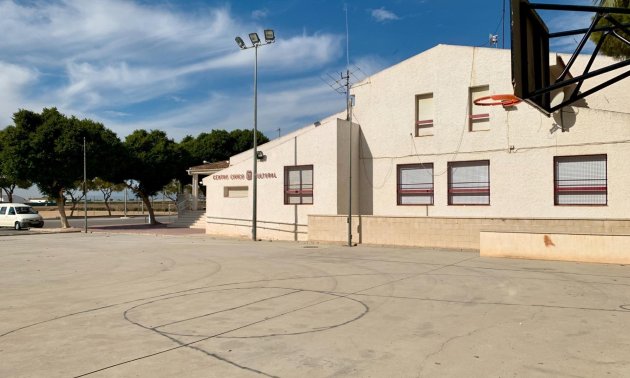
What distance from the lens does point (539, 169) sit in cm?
1925

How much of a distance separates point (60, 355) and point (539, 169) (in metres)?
18.1

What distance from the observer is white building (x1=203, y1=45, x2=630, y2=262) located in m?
18.1

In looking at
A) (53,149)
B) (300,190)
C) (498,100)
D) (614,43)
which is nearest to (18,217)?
(53,149)

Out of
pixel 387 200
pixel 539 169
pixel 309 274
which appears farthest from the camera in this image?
pixel 387 200

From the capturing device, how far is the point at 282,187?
82.7 ft

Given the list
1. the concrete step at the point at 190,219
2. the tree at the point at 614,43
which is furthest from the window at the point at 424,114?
the concrete step at the point at 190,219

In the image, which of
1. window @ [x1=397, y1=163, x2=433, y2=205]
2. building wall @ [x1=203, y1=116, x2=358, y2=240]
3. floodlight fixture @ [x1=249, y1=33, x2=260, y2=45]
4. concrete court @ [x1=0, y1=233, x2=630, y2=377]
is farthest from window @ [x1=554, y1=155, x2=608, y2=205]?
floodlight fixture @ [x1=249, y1=33, x2=260, y2=45]

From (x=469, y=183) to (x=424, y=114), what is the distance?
150 inches

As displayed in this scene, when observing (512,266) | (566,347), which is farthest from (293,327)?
(512,266)

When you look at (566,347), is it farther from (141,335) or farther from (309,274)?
(309,274)

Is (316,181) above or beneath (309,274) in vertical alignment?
above

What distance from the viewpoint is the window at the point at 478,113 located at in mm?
20781

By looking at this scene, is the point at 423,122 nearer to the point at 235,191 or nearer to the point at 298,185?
the point at 298,185

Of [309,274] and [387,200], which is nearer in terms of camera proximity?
[309,274]
